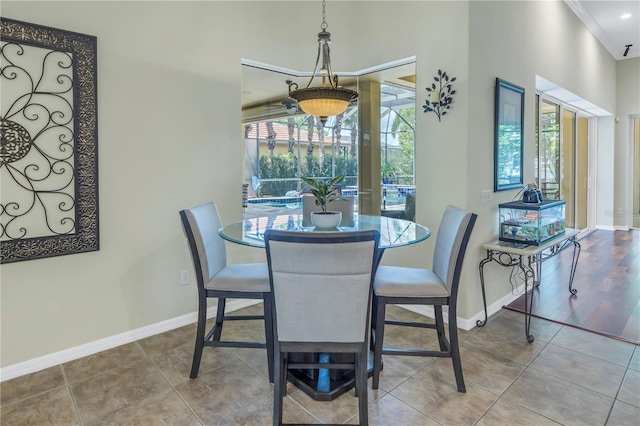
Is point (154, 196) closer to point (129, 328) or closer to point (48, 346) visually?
point (129, 328)

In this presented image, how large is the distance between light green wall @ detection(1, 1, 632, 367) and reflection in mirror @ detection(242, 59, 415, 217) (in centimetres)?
22

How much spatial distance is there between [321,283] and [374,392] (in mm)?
907

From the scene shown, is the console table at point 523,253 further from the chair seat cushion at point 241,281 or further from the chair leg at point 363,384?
the chair seat cushion at point 241,281

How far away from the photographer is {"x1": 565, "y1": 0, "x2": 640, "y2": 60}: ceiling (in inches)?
196

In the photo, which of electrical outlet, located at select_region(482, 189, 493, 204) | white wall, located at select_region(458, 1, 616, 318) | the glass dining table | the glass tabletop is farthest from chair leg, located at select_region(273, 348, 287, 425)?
electrical outlet, located at select_region(482, 189, 493, 204)

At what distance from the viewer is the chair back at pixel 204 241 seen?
2237 mm

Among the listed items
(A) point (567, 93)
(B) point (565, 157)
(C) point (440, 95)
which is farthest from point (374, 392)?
(B) point (565, 157)

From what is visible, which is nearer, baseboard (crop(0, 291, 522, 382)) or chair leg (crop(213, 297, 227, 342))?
baseboard (crop(0, 291, 522, 382))

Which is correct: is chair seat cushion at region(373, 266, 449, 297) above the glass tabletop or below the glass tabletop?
below

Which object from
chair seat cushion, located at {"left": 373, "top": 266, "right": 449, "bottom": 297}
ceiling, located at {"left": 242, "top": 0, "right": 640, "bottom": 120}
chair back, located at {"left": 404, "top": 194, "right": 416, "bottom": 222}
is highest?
ceiling, located at {"left": 242, "top": 0, "right": 640, "bottom": 120}

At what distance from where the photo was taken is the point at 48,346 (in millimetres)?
2453

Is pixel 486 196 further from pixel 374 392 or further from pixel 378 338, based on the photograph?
pixel 374 392

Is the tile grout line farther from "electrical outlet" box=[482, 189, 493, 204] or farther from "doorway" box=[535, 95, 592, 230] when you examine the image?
"doorway" box=[535, 95, 592, 230]

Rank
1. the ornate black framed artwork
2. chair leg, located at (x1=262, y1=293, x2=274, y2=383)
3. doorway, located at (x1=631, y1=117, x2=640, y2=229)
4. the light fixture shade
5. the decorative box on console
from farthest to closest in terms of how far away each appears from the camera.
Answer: doorway, located at (x1=631, y1=117, x2=640, y2=229), the ornate black framed artwork, the decorative box on console, the light fixture shade, chair leg, located at (x1=262, y1=293, x2=274, y2=383)
